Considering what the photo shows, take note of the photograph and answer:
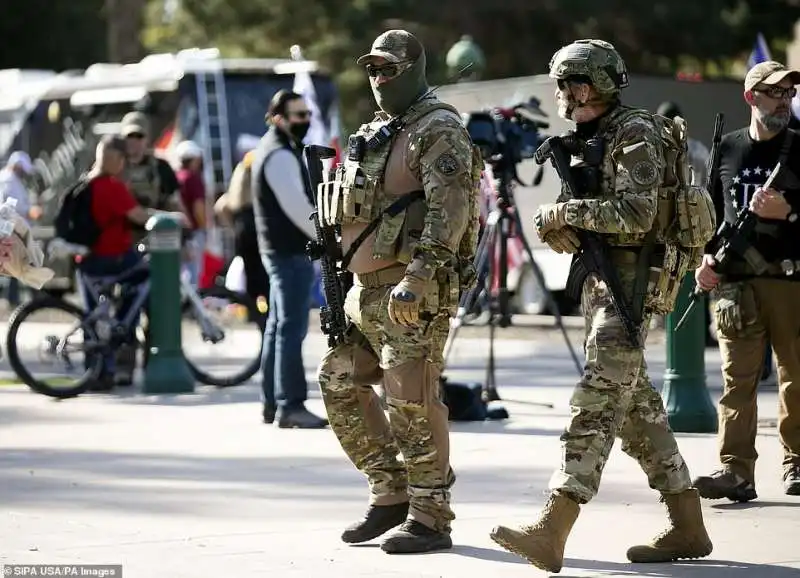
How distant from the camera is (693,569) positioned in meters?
6.79

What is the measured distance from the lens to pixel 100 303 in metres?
13.5

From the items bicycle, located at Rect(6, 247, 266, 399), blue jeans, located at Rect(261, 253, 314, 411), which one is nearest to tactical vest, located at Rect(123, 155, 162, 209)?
bicycle, located at Rect(6, 247, 266, 399)

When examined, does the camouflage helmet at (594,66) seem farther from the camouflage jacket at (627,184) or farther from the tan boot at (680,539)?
the tan boot at (680,539)

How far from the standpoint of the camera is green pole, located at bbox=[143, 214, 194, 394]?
13.3 m

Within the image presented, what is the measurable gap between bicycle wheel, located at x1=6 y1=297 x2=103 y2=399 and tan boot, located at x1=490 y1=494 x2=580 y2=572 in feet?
23.2

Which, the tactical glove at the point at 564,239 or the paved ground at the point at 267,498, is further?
the paved ground at the point at 267,498

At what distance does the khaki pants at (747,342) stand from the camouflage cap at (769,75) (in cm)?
88

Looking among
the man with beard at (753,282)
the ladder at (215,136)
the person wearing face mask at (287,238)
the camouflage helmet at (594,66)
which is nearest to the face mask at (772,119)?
the man with beard at (753,282)

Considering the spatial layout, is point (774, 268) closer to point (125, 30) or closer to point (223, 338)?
point (223, 338)

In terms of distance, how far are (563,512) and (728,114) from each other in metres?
16.0

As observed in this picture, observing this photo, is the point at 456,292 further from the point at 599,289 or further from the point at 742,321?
the point at 742,321

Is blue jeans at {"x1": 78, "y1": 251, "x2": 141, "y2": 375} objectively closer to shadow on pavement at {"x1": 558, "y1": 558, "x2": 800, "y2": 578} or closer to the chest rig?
the chest rig

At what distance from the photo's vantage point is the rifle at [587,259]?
6.71 metres

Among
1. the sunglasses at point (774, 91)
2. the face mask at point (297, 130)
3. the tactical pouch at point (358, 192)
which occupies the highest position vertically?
the sunglasses at point (774, 91)
